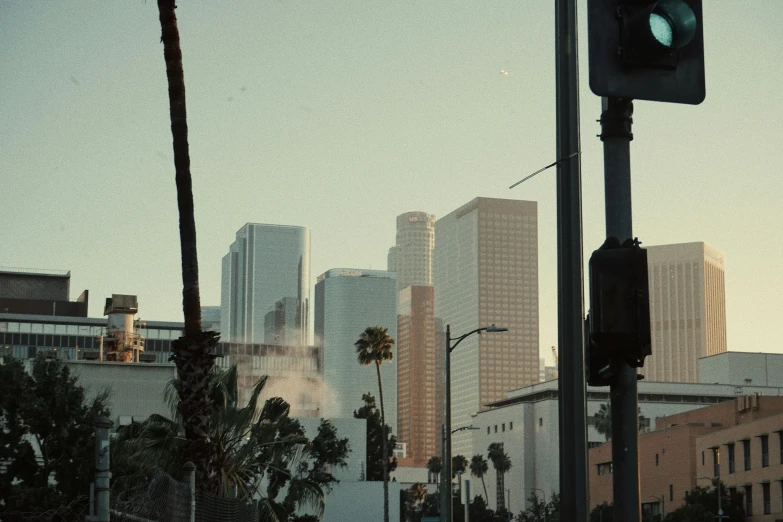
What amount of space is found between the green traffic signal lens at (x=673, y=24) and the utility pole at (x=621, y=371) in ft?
2.77

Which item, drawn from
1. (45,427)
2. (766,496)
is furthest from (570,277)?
(766,496)

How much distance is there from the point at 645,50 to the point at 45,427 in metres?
40.9

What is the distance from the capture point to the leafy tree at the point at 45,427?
4206 centimetres

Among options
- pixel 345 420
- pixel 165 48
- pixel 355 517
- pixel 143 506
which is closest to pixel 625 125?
pixel 143 506

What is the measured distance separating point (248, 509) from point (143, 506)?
8.30m

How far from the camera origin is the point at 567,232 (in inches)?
363

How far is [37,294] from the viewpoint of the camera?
14312cm

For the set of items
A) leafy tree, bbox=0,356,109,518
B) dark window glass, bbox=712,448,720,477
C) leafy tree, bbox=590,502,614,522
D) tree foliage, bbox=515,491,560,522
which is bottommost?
tree foliage, bbox=515,491,560,522

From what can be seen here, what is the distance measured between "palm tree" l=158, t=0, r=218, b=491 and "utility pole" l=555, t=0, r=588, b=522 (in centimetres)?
1010

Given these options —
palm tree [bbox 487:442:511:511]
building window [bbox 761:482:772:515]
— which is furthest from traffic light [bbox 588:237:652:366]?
palm tree [bbox 487:442:511:511]

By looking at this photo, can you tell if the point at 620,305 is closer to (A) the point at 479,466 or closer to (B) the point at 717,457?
(B) the point at 717,457

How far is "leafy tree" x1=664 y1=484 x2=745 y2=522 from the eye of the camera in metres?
89.8

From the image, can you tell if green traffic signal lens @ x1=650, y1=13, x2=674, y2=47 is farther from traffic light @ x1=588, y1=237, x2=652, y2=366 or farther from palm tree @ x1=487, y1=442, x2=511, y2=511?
palm tree @ x1=487, y1=442, x2=511, y2=511

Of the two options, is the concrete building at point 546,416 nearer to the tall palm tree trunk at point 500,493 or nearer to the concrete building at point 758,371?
the tall palm tree trunk at point 500,493
